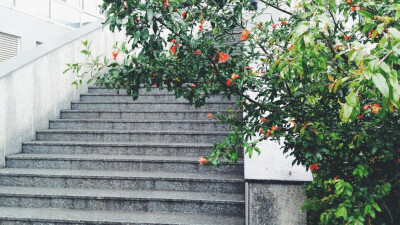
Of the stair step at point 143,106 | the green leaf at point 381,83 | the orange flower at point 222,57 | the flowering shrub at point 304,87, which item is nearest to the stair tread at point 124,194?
the flowering shrub at point 304,87

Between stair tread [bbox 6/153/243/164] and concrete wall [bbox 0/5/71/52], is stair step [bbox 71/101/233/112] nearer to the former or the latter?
stair tread [bbox 6/153/243/164]

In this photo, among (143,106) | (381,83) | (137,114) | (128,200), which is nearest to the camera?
(381,83)

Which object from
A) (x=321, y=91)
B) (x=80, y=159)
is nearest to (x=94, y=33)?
(x=80, y=159)

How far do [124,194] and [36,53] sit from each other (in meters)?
3.08

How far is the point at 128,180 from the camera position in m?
3.87

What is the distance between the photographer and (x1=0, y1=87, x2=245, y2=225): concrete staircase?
344 centimetres

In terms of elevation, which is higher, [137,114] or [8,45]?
[8,45]

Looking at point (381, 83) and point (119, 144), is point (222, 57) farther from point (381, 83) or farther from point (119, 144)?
point (119, 144)

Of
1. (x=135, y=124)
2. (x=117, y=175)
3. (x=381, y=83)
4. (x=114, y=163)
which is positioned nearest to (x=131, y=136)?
(x=135, y=124)

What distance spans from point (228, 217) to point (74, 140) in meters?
2.84

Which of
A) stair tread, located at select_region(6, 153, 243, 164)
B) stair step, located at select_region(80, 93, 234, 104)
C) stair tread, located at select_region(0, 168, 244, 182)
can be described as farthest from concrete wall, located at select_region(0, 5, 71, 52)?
stair tread, located at select_region(0, 168, 244, 182)

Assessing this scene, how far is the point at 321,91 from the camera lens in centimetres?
208

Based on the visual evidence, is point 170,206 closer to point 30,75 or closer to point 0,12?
point 30,75

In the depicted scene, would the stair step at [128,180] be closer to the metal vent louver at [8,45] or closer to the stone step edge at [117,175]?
the stone step edge at [117,175]
